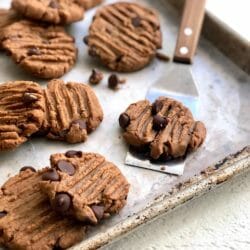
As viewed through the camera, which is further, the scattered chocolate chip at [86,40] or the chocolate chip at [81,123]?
the scattered chocolate chip at [86,40]

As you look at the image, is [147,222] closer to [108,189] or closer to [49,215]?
[108,189]

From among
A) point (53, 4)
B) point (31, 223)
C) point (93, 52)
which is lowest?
point (31, 223)

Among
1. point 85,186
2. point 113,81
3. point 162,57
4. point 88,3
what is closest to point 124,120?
point 113,81

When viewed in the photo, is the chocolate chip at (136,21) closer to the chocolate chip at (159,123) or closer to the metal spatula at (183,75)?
the metal spatula at (183,75)

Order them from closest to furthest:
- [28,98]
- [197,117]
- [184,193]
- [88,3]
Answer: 1. [184,193]
2. [28,98]
3. [197,117]
4. [88,3]

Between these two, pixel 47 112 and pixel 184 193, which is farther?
pixel 47 112

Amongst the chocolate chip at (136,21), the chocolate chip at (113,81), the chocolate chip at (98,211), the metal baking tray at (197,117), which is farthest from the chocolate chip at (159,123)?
the chocolate chip at (136,21)

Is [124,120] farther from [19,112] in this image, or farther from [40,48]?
[40,48]
